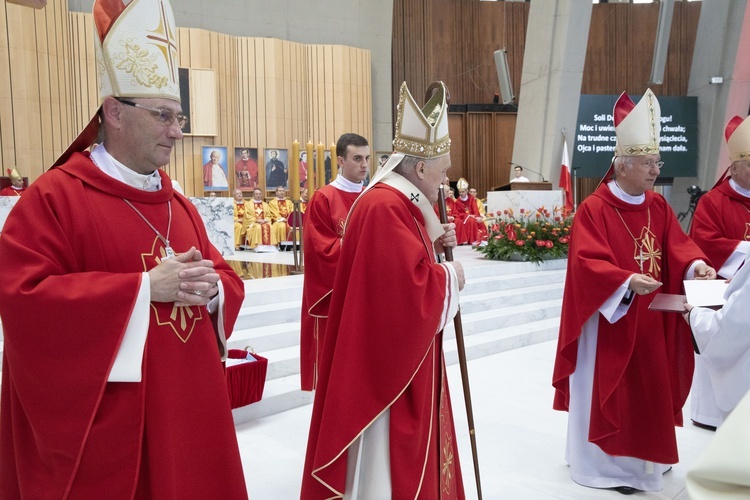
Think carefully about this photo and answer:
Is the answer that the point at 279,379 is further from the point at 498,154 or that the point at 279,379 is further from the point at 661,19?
the point at 498,154

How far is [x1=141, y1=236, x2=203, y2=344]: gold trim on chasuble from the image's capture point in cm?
216

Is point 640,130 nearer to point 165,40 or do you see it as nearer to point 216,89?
point 165,40

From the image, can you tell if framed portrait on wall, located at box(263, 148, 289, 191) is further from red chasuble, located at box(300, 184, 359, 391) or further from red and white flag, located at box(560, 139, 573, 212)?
red chasuble, located at box(300, 184, 359, 391)

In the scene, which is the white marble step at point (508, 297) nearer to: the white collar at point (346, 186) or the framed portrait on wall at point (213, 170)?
the white collar at point (346, 186)

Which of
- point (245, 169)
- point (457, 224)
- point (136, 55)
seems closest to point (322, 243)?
point (136, 55)

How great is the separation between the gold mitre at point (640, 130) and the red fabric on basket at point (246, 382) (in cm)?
264

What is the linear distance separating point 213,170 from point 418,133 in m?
13.8

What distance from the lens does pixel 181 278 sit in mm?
2055

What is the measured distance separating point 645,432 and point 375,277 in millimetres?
2073

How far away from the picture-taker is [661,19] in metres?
13.2

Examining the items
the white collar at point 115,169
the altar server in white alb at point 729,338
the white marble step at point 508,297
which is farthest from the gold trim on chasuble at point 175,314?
the white marble step at point 508,297

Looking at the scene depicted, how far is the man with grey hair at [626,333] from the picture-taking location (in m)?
3.68

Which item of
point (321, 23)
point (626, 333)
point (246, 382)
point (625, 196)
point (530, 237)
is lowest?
point (246, 382)

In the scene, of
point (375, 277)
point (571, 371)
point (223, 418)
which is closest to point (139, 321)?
point (223, 418)
